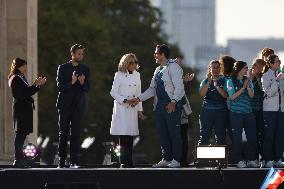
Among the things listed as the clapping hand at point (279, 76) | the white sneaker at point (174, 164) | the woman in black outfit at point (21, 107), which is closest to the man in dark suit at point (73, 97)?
the woman in black outfit at point (21, 107)

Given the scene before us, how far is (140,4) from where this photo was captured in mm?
Result: 69938

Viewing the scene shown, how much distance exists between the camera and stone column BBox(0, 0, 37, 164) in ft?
80.9

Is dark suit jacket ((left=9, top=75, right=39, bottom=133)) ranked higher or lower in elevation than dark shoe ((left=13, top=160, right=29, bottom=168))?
higher

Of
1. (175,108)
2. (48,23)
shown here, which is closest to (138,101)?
(175,108)

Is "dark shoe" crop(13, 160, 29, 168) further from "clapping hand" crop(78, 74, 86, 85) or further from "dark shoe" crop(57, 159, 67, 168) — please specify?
"clapping hand" crop(78, 74, 86, 85)

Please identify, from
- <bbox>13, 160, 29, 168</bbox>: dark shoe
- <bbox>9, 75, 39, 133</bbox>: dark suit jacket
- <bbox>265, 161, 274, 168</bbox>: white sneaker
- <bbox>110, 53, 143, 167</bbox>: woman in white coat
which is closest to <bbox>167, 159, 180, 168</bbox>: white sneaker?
<bbox>110, 53, 143, 167</bbox>: woman in white coat

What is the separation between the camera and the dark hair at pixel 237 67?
17922mm

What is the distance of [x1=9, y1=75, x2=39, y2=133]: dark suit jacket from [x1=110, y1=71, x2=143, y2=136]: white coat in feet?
3.77

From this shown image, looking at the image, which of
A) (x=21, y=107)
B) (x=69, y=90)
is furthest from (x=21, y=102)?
(x=69, y=90)

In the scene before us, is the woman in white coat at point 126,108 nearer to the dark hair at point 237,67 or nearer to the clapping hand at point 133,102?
the clapping hand at point 133,102
